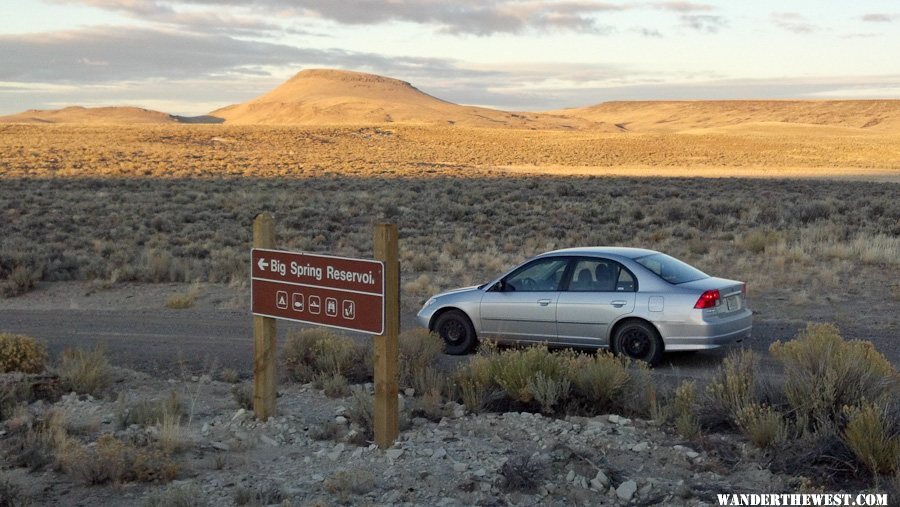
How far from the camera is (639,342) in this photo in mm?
11094

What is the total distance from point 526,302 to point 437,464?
4754 mm

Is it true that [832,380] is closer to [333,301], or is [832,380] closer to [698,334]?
[698,334]

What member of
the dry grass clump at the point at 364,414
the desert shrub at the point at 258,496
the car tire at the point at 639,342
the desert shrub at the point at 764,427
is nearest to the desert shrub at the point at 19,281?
the dry grass clump at the point at 364,414

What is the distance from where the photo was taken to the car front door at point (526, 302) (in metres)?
11.6

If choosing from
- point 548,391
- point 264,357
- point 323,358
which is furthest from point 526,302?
point 264,357

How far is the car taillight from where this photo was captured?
35.6 ft

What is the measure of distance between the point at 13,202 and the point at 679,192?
87.3 ft

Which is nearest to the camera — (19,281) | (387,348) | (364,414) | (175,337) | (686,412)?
(387,348)

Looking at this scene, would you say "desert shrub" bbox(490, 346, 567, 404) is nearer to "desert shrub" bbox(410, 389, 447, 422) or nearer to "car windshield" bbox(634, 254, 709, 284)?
"desert shrub" bbox(410, 389, 447, 422)

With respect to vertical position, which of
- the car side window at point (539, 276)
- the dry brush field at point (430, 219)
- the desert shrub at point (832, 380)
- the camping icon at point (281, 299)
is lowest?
the dry brush field at point (430, 219)

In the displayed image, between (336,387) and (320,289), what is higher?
(320,289)

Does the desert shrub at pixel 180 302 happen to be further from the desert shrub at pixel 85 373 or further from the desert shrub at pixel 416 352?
the desert shrub at pixel 416 352

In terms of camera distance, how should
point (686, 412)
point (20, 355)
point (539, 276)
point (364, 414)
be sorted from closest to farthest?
1. point (686, 412)
2. point (364, 414)
3. point (20, 355)
4. point (539, 276)

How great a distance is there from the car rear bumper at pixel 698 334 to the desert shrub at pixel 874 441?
3.99m
